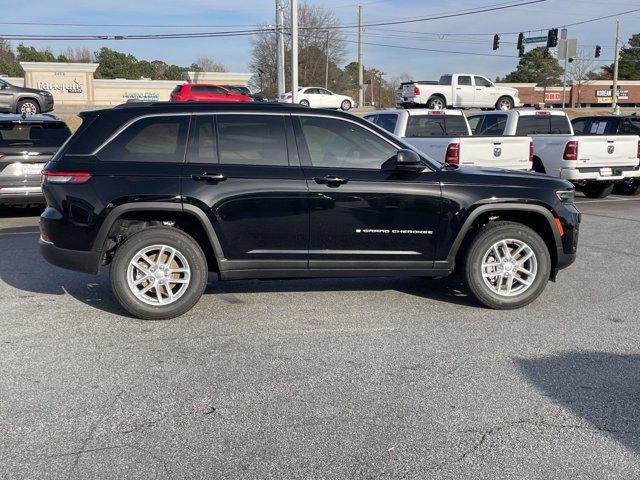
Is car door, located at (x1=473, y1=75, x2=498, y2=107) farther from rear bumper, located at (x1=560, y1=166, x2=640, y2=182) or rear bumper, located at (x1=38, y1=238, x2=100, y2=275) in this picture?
rear bumper, located at (x1=38, y1=238, x2=100, y2=275)

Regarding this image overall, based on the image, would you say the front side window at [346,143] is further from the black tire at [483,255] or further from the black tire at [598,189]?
the black tire at [598,189]

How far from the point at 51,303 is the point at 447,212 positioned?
12.7ft

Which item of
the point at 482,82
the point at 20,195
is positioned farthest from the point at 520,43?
the point at 20,195

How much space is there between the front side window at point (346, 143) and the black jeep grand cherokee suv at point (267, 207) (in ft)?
0.03

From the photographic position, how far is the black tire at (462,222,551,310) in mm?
6227

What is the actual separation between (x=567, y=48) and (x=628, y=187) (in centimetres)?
2291

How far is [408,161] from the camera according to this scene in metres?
5.92

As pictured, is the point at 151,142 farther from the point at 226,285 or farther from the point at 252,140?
the point at 226,285

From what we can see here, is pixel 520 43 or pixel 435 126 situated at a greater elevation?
pixel 520 43

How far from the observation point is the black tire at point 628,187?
52.4 ft

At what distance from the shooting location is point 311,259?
606 centimetres

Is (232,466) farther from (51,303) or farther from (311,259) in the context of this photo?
(51,303)

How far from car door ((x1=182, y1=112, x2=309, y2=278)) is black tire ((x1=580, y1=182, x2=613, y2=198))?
11412 mm

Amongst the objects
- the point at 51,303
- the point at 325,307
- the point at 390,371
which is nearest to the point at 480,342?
the point at 390,371
